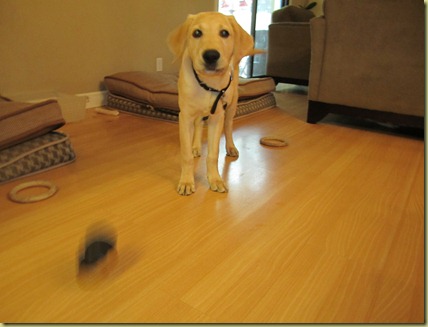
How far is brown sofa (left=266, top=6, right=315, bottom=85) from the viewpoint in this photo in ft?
15.3

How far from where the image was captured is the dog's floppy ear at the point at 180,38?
1653 millimetres

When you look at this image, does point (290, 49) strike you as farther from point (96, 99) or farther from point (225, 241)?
point (225, 241)

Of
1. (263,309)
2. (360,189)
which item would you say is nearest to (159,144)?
(360,189)

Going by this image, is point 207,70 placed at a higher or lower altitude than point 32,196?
higher

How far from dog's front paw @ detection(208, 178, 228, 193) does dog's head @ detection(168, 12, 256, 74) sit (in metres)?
0.54

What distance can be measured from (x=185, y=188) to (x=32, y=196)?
683 millimetres

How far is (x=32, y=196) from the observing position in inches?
63.1

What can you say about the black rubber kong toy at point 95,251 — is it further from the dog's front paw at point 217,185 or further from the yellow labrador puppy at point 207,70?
the dog's front paw at point 217,185

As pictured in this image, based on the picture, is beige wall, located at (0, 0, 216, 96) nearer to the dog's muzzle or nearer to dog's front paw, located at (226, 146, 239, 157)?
dog's front paw, located at (226, 146, 239, 157)

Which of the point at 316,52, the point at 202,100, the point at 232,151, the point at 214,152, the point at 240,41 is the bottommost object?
the point at 232,151

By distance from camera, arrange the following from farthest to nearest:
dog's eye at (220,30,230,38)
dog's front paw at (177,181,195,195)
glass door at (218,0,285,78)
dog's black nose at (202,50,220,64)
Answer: glass door at (218,0,285,78)
dog's front paw at (177,181,195,195)
dog's eye at (220,30,230,38)
dog's black nose at (202,50,220,64)

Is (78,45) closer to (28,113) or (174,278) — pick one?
(28,113)

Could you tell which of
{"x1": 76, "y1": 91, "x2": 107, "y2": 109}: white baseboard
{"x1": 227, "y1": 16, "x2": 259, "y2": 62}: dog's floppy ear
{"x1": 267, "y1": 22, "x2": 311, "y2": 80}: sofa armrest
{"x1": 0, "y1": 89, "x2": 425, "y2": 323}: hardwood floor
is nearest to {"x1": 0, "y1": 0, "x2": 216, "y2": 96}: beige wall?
{"x1": 76, "y1": 91, "x2": 107, "y2": 109}: white baseboard

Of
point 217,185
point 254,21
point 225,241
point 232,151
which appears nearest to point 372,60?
point 232,151
